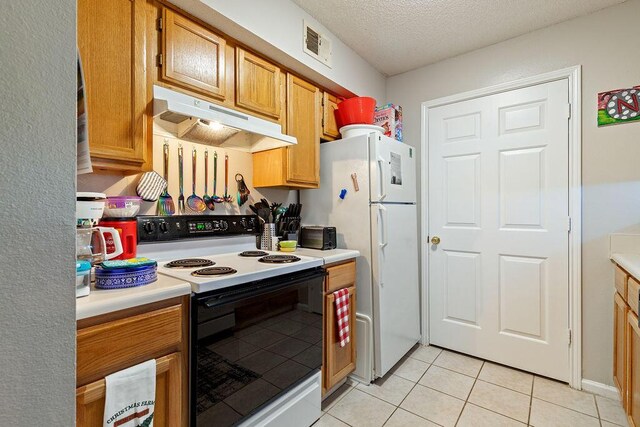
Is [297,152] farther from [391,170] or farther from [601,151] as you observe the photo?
[601,151]

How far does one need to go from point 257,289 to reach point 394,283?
121 cm

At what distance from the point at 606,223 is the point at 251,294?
7.31 ft

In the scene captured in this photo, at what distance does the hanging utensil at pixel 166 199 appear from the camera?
1.62m

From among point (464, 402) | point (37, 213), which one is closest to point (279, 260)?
point (37, 213)

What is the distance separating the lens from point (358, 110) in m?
2.28

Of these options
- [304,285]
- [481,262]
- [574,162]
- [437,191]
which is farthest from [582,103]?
[304,285]

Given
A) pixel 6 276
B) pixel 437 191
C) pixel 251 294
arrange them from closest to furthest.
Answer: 1. pixel 6 276
2. pixel 251 294
3. pixel 437 191

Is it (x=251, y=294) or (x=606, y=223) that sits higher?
(x=606, y=223)

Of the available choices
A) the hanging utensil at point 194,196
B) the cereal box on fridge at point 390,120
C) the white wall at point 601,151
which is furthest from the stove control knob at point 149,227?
the white wall at point 601,151

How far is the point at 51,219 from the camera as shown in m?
0.50

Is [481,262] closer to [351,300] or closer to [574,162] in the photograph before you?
[574,162]

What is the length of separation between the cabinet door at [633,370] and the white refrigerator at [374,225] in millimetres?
1206

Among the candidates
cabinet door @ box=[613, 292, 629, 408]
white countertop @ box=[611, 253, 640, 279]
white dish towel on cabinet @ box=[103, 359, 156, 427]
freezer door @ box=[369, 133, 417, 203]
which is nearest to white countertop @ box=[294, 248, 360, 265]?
freezer door @ box=[369, 133, 417, 203]

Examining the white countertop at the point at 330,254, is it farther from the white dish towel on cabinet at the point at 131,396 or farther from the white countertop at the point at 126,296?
the white dish towel on cabinet at the point at 131,396
